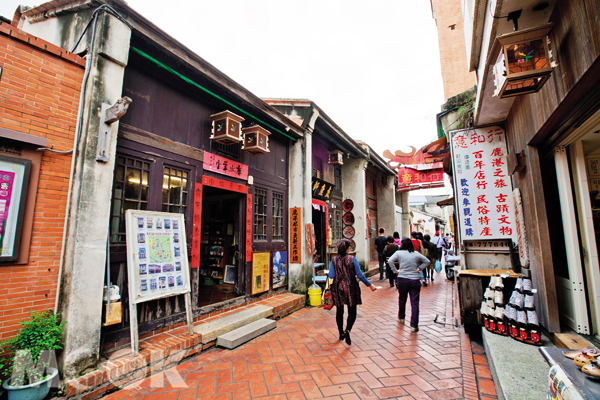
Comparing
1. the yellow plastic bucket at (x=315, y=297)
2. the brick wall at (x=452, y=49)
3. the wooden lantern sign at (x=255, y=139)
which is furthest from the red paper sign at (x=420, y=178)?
the wooden lantern sign at (x=255, y=139)

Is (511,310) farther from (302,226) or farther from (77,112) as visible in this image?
(77,112)

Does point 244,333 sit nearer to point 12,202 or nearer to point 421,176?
point 12,202

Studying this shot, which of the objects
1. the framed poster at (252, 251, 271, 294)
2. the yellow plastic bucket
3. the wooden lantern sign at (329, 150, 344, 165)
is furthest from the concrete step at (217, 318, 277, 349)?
the wooden lantern sign at (329, 150, 344, 165)

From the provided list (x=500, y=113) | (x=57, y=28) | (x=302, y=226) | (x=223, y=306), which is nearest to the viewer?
(x=57, y=28)

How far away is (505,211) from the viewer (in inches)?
217

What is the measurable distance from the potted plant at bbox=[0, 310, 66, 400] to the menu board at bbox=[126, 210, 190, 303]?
86 cm

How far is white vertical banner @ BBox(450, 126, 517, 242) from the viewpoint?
5.53 m

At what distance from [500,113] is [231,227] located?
679cm

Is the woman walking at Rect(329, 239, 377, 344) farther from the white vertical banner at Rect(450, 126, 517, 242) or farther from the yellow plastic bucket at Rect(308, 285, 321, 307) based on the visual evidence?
the white vertical banner at Rect(450, 126, 517, 242)

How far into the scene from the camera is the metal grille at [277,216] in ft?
24.9

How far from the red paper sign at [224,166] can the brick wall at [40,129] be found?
7.41 feet

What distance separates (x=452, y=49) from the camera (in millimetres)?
12945

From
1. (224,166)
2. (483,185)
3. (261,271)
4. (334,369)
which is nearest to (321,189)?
(261,271)

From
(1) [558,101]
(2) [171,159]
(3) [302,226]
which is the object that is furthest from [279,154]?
(1) [558,101]
